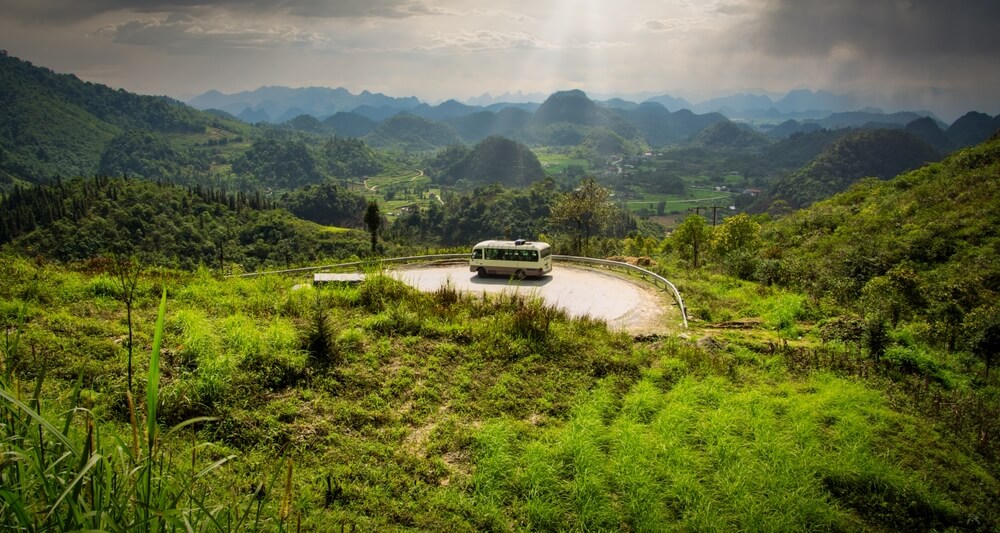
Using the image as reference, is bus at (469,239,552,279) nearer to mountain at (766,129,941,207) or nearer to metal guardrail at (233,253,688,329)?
metal guardrail at (233,253,688,329)

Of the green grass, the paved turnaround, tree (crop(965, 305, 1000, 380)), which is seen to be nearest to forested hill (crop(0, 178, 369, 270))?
the paved turnaround

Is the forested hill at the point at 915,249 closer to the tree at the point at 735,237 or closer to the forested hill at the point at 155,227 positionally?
the tree at the point at 735,237

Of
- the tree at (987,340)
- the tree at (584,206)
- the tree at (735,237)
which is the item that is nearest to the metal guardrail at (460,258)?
the tree at (987,340)

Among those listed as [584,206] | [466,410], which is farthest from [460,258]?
[466,410]

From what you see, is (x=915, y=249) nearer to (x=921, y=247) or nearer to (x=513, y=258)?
(x=921, y=247)

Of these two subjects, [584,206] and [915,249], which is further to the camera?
[584,206]
